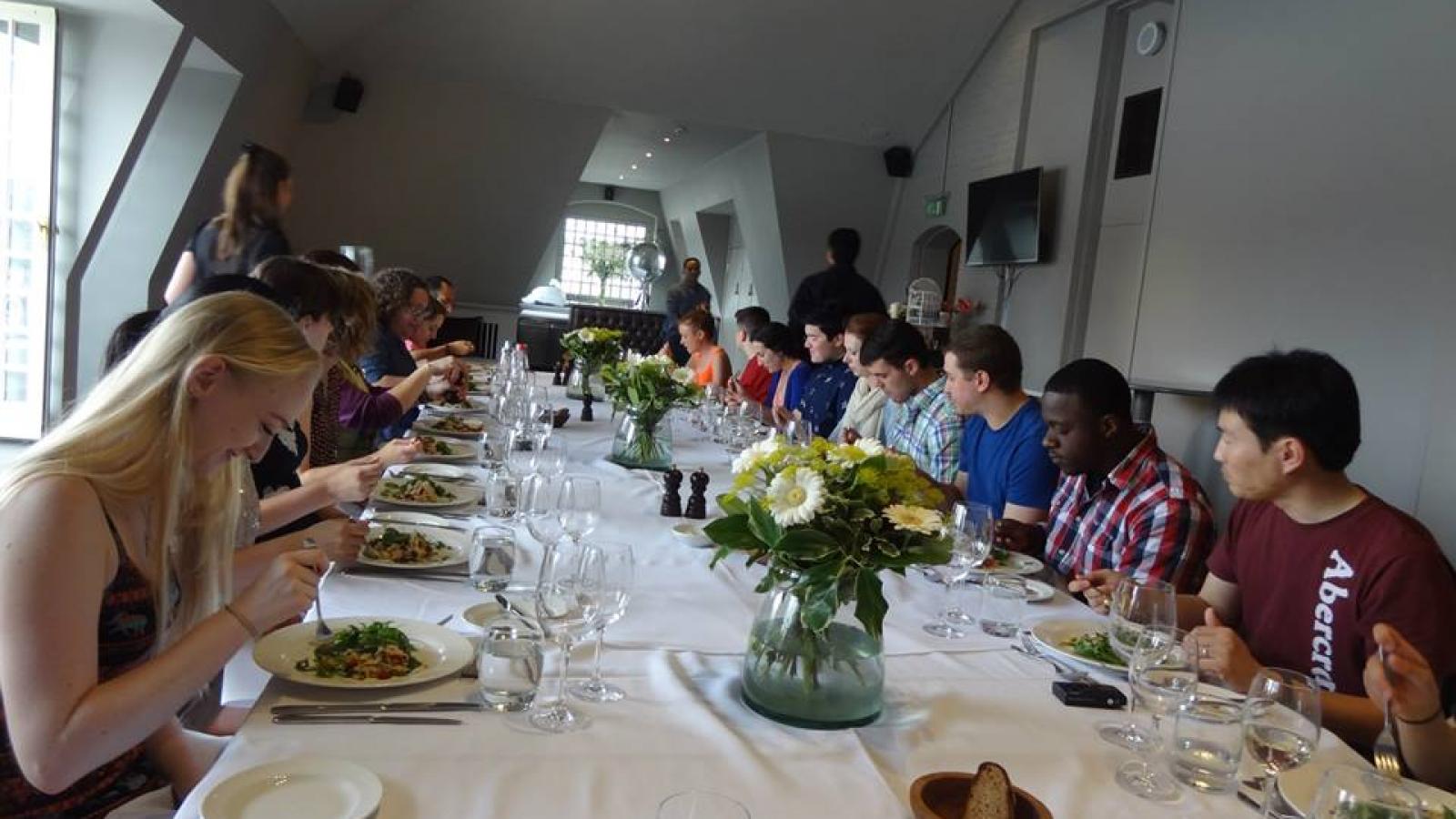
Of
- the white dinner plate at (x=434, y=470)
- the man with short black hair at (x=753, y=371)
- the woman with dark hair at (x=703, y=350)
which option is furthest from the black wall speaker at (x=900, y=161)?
the white dinner plate at (x=434, y=470)

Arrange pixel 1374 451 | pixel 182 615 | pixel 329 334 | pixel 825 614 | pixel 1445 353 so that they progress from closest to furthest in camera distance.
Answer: pixel 825 614 < pixel 182 615 < pixel 329 334 < pixel 1445 353 < pixel 1374 451

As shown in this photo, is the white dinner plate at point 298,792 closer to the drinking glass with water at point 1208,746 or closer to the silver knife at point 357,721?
the silver knife at point 357,721

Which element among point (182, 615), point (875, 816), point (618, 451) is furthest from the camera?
point (618, 451)

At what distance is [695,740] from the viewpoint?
1.14 meters

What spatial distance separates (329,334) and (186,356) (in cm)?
130

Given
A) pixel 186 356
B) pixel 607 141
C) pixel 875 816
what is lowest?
pixel 875 816

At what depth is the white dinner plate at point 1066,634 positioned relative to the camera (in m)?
1.48

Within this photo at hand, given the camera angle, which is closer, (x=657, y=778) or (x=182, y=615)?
(x=657, y=778)

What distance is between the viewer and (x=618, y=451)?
2.89m

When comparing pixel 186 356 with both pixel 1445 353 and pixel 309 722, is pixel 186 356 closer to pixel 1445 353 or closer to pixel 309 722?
pixel 309 722

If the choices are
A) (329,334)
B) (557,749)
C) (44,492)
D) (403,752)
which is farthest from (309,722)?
(329,334)

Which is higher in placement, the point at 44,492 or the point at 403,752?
the point at 44,492

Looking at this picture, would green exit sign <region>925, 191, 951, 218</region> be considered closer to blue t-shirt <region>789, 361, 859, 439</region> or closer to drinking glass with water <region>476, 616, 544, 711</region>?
blue t-shirt <region>789, 361, 859, 439</region>

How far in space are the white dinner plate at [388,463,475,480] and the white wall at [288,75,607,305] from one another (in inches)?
231
